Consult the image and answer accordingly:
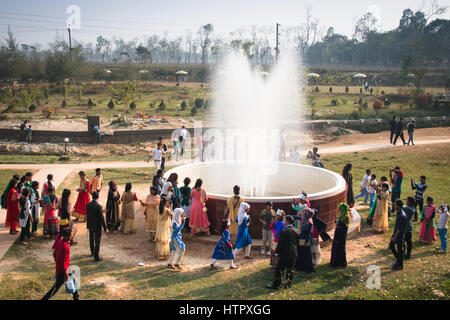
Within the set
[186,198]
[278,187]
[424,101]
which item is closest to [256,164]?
[278,187]

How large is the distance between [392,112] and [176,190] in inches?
1173

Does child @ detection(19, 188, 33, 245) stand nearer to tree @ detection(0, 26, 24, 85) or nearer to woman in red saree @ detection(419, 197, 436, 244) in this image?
woman in red saree @ detection(419, 197, 436, 244)

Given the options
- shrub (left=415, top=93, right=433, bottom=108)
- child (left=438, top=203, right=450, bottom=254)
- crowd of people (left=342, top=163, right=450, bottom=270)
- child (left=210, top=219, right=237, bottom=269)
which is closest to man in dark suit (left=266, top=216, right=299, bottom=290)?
child (left=210, top=219, right=237, bottom=269)

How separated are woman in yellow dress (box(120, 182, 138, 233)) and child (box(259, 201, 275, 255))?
312 centimetres

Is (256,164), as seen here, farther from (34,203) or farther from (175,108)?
(175,108)

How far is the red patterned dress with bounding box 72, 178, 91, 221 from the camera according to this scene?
10.5 metres

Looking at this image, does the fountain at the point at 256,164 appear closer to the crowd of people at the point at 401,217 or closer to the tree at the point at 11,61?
the crowd of people at the point at 401,217

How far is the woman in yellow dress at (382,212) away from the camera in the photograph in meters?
10.1

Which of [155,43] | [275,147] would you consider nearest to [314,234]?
[275,147]

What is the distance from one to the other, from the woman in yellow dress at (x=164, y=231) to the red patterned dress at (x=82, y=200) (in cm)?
295

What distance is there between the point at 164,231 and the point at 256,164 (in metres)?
5.66

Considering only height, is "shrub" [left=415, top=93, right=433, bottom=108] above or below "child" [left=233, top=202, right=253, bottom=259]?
above

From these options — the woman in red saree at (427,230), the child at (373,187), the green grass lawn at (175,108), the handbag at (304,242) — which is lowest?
the woman in red saree at (427,230)

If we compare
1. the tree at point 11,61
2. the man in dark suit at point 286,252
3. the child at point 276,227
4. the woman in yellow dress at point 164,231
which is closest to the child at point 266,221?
the child at point 276,227
